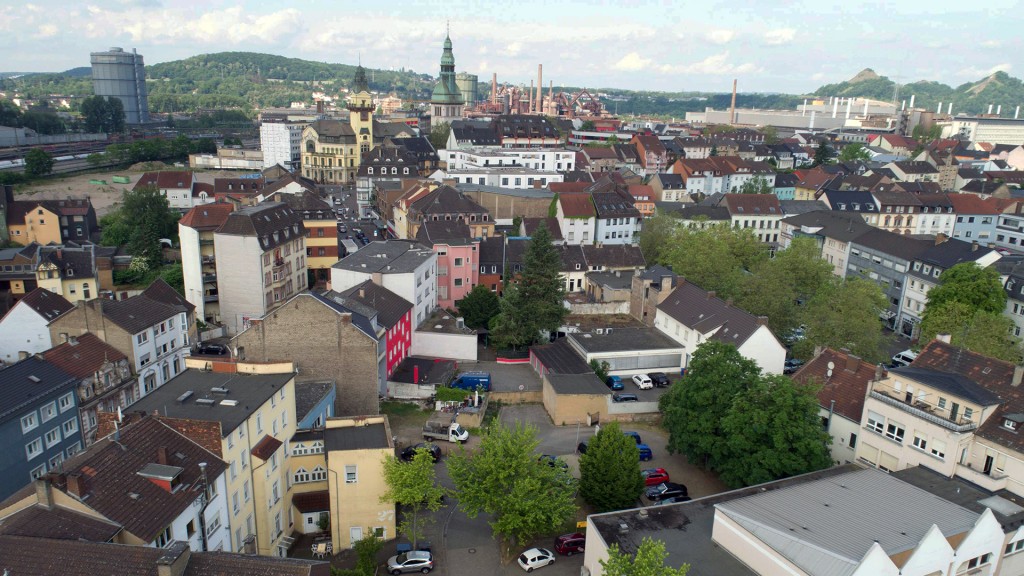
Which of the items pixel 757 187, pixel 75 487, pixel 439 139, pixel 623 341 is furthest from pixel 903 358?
pixel 439 139

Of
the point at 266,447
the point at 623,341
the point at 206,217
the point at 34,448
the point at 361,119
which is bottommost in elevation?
the point at 34,448

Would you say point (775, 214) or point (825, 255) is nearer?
point (825, 255)

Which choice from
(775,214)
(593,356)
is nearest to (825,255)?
(775,214)

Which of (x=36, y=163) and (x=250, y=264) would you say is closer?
(x=250, y=264)

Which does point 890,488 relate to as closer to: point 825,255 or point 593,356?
point 593,356

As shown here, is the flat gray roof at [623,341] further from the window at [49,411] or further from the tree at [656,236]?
the window at [49,411]

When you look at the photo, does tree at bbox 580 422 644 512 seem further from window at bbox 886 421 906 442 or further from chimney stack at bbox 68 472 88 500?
chimney stack at bbox 68 472 88 500

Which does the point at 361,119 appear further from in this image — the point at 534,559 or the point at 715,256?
the point at 534,559
